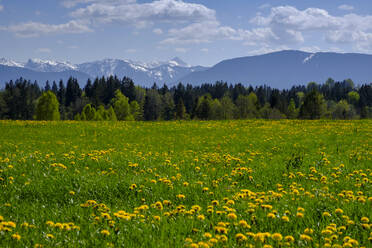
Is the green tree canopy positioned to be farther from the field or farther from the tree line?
the field

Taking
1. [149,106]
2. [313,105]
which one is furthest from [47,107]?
[149,106]

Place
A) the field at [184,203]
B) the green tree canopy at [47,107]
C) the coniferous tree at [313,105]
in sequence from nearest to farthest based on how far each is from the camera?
1. the field at [184,203]
2. the green tree canopy at [47,107]
3. the coniferous tree at [313,105]

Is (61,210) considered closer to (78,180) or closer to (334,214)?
(78,180)

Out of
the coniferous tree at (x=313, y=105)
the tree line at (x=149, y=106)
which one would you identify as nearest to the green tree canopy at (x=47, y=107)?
the tree line at (x=149, y=106)

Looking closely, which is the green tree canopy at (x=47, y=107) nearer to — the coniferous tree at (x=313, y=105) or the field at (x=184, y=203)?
the coniferous tree at (x=313, y=105)

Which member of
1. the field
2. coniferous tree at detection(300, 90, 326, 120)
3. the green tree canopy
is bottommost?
the field

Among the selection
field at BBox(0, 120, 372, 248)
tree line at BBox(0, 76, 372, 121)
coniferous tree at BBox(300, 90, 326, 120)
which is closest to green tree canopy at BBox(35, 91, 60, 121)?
tree line at BBox(0, 76, 372, 121)

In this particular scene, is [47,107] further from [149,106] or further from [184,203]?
[149,106]

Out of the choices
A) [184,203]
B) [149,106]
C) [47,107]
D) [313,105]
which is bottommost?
[184,203]

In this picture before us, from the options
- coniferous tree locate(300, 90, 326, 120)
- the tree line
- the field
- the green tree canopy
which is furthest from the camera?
the tree line

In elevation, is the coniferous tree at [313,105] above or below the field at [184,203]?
above

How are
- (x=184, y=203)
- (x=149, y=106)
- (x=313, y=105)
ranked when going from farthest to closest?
(x=149, y=106)
(x=313, y=105)
(x=184, y=203)

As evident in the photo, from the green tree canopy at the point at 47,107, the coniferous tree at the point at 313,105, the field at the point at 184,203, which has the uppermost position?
the coniferous tree at the point at 313,105

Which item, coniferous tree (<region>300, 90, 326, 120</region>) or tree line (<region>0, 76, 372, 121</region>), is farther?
tree line (<region>0, 76, 372, 121</region>)
